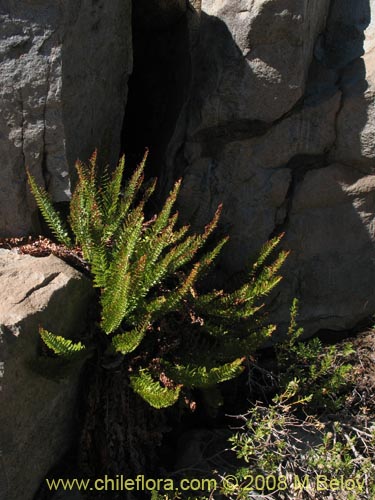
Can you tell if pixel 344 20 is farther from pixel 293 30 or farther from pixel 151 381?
pixel 151 381

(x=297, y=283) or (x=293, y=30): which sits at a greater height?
(x=293, y=30)

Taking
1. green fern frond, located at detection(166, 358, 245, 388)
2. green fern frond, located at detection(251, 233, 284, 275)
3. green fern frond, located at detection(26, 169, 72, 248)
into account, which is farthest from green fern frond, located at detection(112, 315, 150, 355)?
green fern frond, located at detection(251, 233, 284, 275)

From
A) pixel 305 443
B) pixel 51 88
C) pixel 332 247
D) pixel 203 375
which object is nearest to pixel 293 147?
pixel 332 247

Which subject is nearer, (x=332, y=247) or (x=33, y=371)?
(x=33, y=371)

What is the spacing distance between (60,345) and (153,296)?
621mm

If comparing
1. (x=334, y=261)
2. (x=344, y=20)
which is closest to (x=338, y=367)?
(x=334, y=261)

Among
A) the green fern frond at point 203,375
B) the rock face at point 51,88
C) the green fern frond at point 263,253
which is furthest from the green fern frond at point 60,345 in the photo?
the green fern frond at point 263,253

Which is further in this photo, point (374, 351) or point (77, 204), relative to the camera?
point (374, 351)

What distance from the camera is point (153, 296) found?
10.5 feet

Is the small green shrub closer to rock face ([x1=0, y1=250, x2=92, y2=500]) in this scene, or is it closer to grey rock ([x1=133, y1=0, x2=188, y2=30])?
rock face ([x1=0, y1=250, x2=92, y2=500])

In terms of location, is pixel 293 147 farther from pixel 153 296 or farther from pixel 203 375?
pixel 203 375

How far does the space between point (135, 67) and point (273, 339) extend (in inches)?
75.0

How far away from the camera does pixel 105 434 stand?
3.05 metres

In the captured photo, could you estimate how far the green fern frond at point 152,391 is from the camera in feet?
8.73
